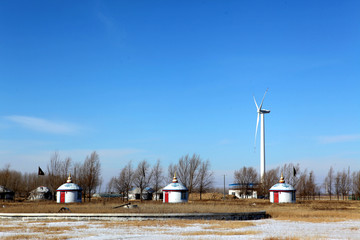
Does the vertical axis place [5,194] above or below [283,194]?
below

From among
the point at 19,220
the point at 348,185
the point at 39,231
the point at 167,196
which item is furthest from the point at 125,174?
the point at 39,231

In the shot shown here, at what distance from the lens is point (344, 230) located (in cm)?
2425

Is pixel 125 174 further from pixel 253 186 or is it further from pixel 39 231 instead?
pixel 39 231

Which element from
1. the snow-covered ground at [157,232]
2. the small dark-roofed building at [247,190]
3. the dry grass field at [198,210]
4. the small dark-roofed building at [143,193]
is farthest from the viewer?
the small dark-roofed building at [247,190]

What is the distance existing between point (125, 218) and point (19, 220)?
7458 mm

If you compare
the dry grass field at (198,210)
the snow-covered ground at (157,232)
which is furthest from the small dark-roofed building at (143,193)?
the snow-covered ground at (157,232)

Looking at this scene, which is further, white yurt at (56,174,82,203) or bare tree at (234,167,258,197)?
bare tree at (234,167,258,197)

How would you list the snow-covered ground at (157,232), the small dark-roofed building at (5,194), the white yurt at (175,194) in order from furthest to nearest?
the small dark-roofed building at (5,194) → the white yurt at (175,194) → the snow-covered ground at (157,232)

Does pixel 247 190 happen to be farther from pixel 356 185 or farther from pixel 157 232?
pixel 157 232

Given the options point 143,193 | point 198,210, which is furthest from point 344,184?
point 198,210

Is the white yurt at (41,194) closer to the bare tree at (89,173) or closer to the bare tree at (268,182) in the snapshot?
the bare tree at (89,173)

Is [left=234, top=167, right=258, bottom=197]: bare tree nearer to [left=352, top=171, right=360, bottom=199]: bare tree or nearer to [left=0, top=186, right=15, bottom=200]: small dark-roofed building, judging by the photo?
[left=352, top=171, right=360, bottom=199]: bare tree

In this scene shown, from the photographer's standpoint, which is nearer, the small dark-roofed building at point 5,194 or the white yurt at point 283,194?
the white yurt at point 283,194

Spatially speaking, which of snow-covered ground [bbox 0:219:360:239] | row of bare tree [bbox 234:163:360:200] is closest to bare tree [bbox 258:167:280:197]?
row of bare tree [bbox 234:163:360:200]
